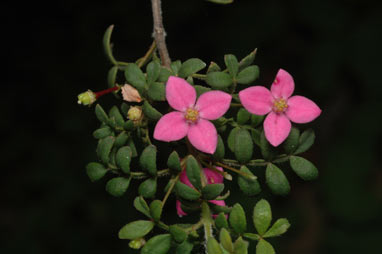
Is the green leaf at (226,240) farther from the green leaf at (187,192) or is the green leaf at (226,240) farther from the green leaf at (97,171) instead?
the green leaf at (97,171)

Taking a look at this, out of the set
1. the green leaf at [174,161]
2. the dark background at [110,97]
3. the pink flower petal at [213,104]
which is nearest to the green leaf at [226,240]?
the green leaf at [174,161]

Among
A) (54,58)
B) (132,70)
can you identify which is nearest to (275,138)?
(132,70)

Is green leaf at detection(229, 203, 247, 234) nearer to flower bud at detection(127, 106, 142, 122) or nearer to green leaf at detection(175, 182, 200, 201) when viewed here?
green leaf at detection(175, 182, 200, 201)

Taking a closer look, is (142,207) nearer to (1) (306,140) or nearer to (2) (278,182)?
(2) (278,182)

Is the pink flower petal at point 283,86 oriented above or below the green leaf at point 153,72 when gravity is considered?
below

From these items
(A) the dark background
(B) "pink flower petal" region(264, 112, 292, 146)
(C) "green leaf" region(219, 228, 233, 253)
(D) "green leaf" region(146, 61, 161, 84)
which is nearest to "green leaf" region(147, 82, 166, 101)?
(D) "green leaf" region(146, 61, 161, 84)
